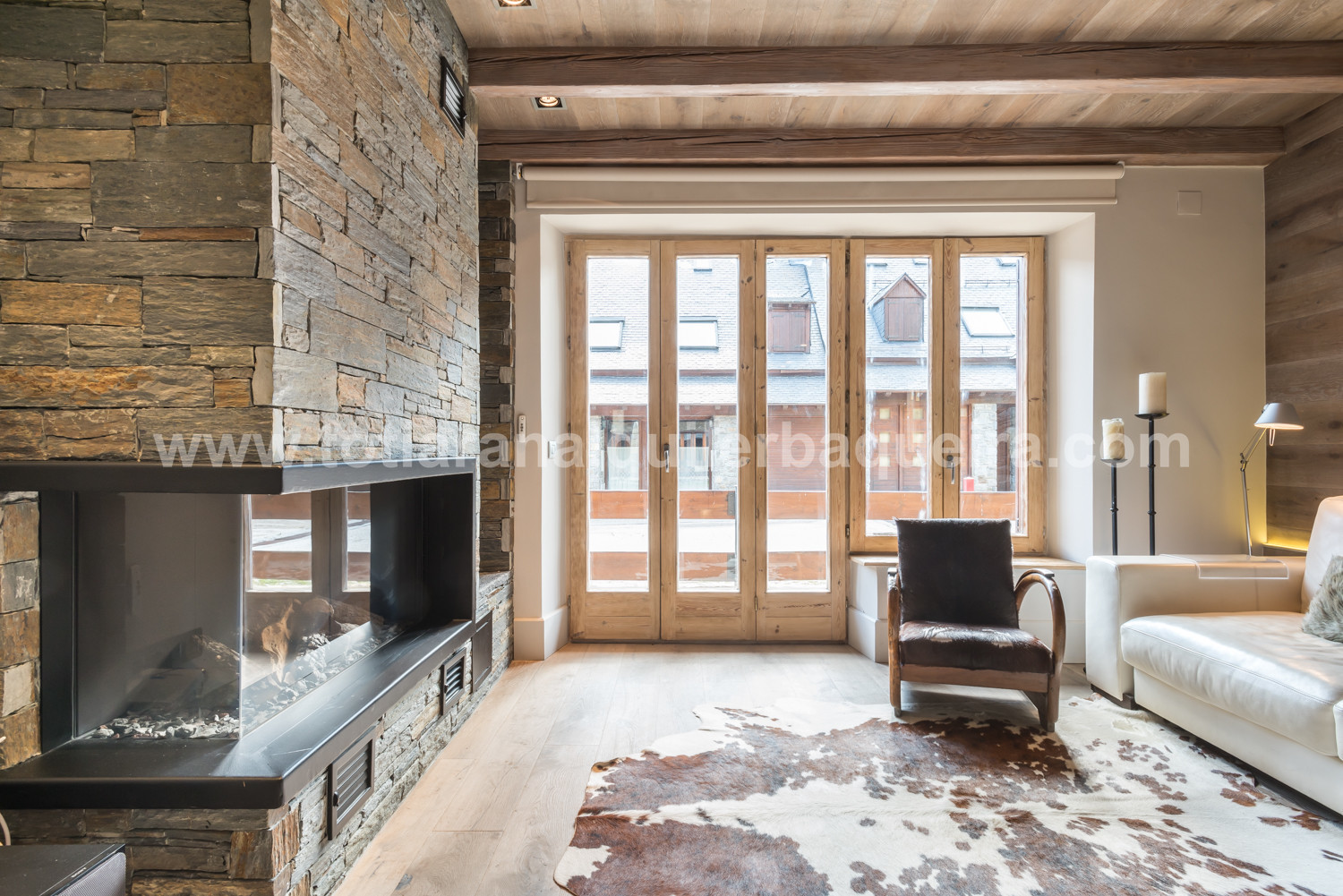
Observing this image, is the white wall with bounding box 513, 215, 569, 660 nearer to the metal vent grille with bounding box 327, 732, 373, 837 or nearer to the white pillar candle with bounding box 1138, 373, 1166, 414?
the metal vent grille with bounding box 327, 732, 373, 837

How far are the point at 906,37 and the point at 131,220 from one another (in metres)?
2.77

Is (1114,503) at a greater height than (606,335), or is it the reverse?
(606,335)

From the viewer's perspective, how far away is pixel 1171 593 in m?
2.81

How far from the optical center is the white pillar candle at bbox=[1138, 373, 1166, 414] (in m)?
3.28

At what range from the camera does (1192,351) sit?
3.56 metres

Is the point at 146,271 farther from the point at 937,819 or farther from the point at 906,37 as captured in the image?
the point at 906,37

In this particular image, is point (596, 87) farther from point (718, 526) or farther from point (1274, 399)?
point (1274, 399)

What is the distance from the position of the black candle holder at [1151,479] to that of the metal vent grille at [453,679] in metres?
3.29

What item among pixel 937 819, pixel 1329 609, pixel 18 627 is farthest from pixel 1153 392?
pixel 18 627

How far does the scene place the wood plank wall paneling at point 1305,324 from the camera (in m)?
3.15

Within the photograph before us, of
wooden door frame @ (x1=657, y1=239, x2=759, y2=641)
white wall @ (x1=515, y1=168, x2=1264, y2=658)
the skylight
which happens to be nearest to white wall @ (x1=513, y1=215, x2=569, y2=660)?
white wall @ (x1=515, y1=168, x2=1264, y2=658)

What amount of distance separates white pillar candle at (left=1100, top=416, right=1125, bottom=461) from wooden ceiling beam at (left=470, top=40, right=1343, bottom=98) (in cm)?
153

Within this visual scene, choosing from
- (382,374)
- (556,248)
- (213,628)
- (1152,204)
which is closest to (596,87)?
(556,248)

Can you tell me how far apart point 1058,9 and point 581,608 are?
141 inches
